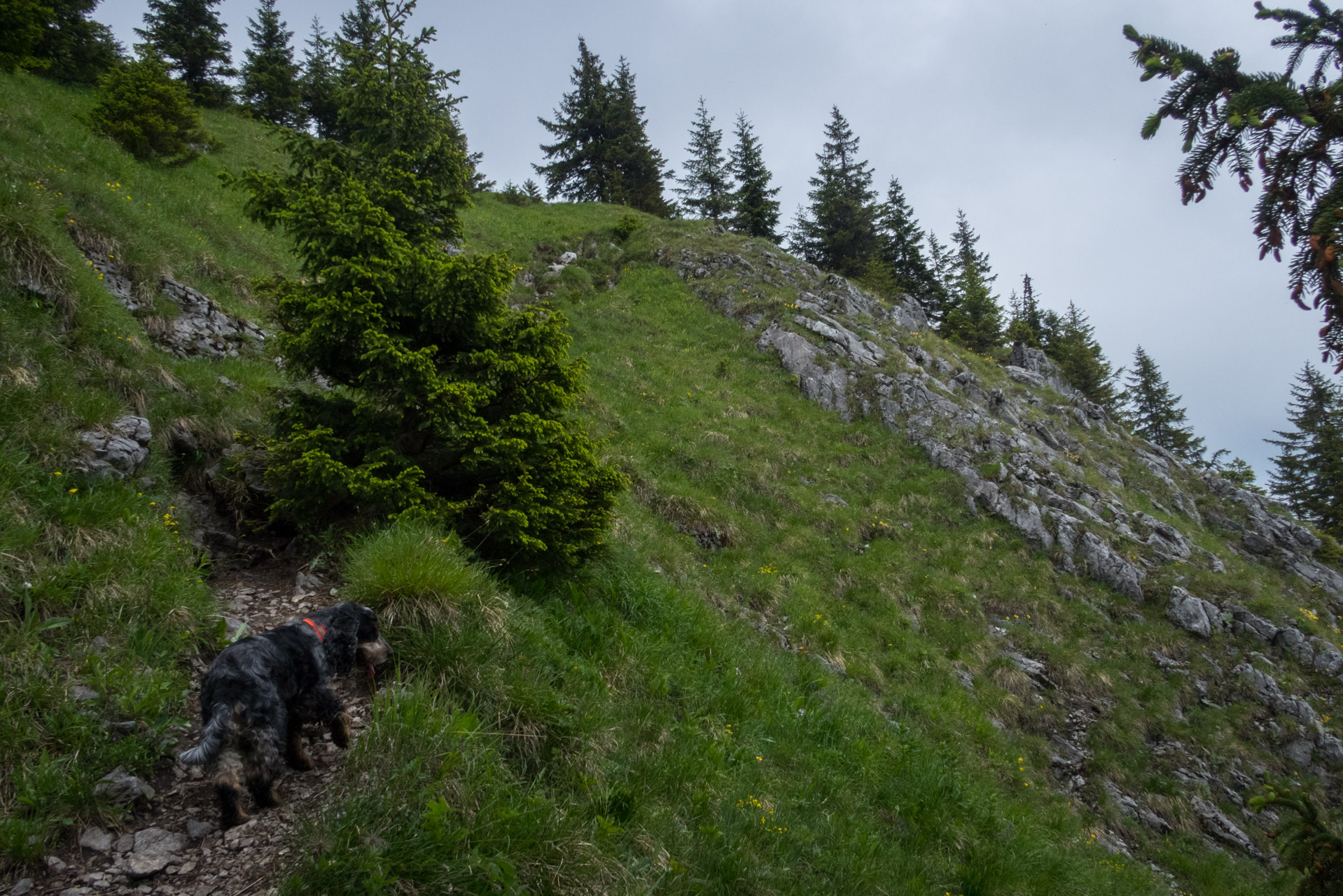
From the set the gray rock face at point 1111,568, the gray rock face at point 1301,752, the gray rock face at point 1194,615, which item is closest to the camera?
the gray rock face at point 1301,752

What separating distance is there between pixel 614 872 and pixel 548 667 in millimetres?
1799

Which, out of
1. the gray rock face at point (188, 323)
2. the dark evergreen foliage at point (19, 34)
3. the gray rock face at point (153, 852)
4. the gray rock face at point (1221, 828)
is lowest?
the gray rock face at point (1221, 828)

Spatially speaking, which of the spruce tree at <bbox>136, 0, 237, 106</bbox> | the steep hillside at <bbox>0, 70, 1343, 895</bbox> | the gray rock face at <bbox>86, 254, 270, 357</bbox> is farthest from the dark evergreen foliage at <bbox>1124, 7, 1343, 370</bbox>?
the spruce tree at <bbox>136, 0, 237, 106</bbox>

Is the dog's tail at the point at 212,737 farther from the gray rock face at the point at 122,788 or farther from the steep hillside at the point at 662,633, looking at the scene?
the steep hillside at the point at 662,633

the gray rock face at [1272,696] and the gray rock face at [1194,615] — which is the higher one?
the gray rock face at [1194,615]

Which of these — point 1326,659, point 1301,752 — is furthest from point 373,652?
point 1326,659

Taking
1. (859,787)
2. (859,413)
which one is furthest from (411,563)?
(859,413)

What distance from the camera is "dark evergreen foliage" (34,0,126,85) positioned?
59.7ft

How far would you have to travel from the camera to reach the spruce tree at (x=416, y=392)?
5.72 m

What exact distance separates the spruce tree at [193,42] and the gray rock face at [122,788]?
35202 millimetres

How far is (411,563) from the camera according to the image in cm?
504

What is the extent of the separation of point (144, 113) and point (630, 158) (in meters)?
30.2

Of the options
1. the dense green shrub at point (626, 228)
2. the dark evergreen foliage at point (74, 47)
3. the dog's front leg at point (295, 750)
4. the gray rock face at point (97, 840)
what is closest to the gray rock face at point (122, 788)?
the gray rock face at point (97, 840)

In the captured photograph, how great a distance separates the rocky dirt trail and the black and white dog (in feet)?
0.35
